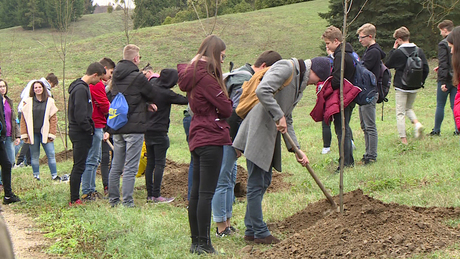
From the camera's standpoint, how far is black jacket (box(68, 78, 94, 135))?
274 inches

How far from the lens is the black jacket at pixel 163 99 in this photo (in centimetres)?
695

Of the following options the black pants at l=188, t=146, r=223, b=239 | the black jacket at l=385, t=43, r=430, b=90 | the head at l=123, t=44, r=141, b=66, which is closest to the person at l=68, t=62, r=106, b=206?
the head at l=123, t=44, r=141, b=66

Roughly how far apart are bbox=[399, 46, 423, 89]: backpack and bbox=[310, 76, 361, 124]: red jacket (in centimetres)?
203

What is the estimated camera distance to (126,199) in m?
6.75

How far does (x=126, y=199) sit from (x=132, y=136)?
0.91 meters

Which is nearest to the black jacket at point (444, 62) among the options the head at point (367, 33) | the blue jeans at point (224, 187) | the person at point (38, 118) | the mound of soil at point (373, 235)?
the head at point (367, 33)

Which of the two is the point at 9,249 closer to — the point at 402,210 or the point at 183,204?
the point at 402,210

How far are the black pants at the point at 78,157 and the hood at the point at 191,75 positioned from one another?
10.2ft

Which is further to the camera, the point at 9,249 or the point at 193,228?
the point at 193,228

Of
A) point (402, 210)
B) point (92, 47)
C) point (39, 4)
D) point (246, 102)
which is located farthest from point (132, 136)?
point (39, 4)

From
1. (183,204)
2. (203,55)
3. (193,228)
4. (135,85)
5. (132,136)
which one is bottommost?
(183,204)

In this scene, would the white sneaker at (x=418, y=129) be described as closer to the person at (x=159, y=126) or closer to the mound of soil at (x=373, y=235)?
the mound of soil at (x=373, y=235)

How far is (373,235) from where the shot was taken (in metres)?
4.30

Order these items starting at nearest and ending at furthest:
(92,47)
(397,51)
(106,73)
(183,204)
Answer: (183,204) < (106,73) < (397,51) < (92,47)
